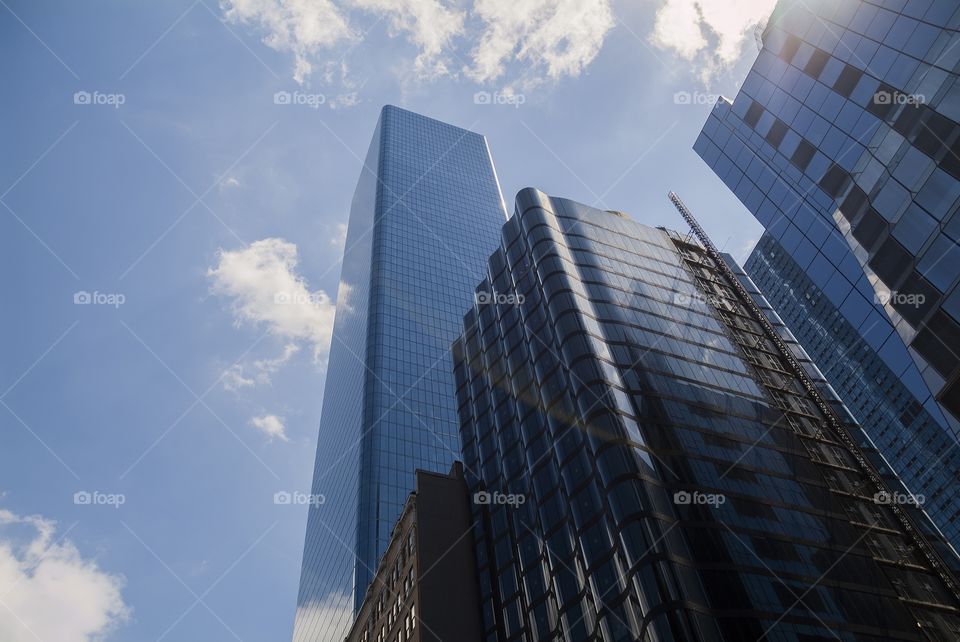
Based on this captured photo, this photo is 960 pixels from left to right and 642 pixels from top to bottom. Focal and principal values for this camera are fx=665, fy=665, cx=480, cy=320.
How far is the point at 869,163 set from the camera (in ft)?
95.6

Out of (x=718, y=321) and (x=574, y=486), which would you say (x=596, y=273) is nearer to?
(x=718, y=321)

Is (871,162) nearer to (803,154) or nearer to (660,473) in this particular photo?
(803,154)

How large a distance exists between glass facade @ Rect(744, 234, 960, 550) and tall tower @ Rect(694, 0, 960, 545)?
5752 centimetres

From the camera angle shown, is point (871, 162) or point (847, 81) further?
point (847, 81)

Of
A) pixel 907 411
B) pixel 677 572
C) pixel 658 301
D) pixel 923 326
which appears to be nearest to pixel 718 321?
pixel 658 301

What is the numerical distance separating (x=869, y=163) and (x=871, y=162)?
0.19 m

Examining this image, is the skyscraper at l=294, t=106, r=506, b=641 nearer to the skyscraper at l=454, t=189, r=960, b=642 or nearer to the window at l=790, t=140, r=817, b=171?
the skyscraper at l=454, t=189, r=960, b=642

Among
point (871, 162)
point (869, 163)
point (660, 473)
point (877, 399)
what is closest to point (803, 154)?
point (869, 163)

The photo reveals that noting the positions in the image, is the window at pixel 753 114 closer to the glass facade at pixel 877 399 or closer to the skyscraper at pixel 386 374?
the glass facade at pixel 877 399

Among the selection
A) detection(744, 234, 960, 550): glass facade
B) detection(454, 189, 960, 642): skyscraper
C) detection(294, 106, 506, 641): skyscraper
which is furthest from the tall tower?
detection(294, 106, 506, 641): skyscraper

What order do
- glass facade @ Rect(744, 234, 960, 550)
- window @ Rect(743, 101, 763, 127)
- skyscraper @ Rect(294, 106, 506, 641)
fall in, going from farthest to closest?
skyscraper @ Rect(294, 106, 506, 641)
glass facade @ Rect(744, 234, 960, 550)
window @ Rect(743, 101, 763, 127)

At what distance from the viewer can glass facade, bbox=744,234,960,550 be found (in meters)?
99.9

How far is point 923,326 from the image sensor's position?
80.1 feet

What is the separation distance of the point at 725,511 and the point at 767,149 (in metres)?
22.0
